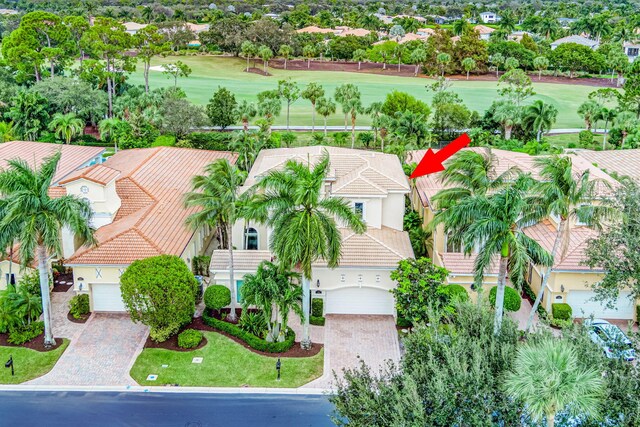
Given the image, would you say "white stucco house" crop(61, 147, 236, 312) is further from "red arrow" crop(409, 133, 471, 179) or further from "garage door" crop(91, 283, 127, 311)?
"red arrow" crop(409, 133, 471, 179)

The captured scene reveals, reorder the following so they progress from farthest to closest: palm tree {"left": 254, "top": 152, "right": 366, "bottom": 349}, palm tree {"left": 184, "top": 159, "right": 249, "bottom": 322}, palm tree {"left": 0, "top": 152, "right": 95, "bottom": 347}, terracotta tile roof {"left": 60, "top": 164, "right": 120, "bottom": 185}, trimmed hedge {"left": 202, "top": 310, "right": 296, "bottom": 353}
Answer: terracotta tile roof {"left": 60, "top": 164, "right": 120, "bottom": 185}
palm tree {"left": 184, "top": 159, "right": 249, "bottom": 322}
trimmed hedge {"left": 202, "top": 310, "right": 296, "bottom": 353}
palm tree {"left": 0, "top": 152, "right": 95, "bottom": 347}
palm tree {"left": 254, "top": 152, "right": 366, "bottom": 349}

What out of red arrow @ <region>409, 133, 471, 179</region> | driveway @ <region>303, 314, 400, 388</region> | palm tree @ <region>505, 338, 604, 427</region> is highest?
palm tree @ <region>505, 338, 604, 427</region>

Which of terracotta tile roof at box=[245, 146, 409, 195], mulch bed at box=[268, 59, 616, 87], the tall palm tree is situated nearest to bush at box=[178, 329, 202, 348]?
terracotta tile roof at box=[245, 146, 409, 195]

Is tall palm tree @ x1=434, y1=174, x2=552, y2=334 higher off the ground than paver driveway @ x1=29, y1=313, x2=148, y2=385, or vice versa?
tall palm tree @ x1=434, y1=174, x2=552, y2=334

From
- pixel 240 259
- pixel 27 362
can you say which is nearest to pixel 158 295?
pixel 240 259

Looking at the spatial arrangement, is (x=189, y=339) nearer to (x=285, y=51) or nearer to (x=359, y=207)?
(x=359, y=207)

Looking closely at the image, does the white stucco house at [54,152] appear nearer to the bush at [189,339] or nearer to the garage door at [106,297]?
the garage door at [106,297]

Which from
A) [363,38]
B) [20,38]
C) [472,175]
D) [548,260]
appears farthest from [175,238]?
[363,38]
